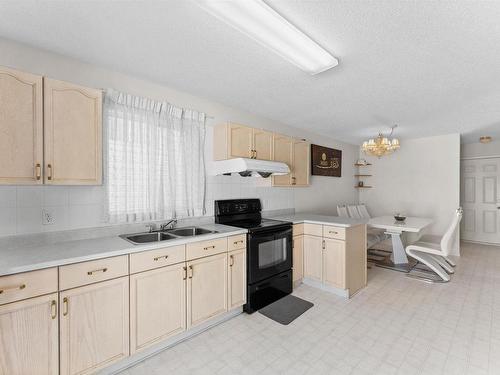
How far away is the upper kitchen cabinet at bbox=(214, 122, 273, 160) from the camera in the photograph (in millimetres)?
2779

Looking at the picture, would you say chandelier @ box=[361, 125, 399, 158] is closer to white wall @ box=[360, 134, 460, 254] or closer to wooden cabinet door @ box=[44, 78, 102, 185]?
white wall @ box=[360, 134, 460, 254]

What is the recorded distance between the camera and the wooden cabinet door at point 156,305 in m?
1.79

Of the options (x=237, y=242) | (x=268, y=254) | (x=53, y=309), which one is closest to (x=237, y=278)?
(x=237, y=242)

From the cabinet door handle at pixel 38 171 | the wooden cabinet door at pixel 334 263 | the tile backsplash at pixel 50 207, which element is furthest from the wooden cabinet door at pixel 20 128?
the wooden cabinet door at pixel 334 263

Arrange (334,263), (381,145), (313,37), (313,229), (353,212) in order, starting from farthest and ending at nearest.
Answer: (353,212) < (381,145) < (313,229) < (334,263) < (313,37)

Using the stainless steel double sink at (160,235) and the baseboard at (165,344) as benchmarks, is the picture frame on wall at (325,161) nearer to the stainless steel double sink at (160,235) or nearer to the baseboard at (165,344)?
the stainless steel double sink at (160,235)

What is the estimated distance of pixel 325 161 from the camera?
4.79m

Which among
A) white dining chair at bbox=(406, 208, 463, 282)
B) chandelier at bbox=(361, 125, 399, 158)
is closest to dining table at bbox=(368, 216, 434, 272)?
white dining chair at bbox=(406, 208, 463, 282)

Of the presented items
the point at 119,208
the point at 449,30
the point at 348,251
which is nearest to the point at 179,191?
the point at 119,208

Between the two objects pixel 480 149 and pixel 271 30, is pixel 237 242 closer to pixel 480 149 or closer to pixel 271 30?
pixel 271 30

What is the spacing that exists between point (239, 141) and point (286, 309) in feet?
6.49

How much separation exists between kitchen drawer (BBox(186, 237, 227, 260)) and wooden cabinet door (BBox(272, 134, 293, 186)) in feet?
4.26

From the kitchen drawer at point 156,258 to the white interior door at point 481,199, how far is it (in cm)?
682

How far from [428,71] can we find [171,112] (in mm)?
2492
